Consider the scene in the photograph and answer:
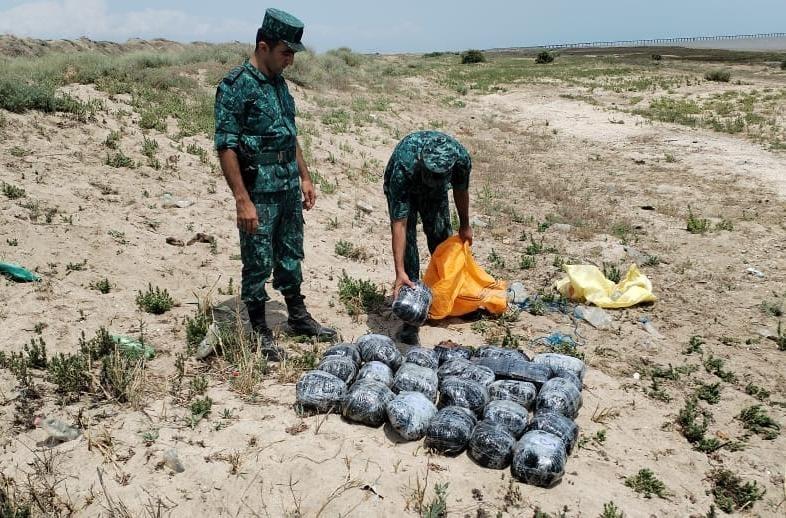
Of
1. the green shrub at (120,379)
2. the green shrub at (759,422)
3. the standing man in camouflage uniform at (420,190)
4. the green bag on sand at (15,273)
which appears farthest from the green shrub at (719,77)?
the green shrub at (120,379)

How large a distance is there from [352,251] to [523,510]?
395 centimetres

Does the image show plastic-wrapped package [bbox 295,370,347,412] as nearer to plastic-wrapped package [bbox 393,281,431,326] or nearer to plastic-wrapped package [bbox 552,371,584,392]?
plastic-wrapped package [bbox 393,281,431,326]

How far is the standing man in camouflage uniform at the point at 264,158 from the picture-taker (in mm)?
3506

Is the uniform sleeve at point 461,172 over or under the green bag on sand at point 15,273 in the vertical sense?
over

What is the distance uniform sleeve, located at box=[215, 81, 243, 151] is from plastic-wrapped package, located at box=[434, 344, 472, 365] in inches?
77.2

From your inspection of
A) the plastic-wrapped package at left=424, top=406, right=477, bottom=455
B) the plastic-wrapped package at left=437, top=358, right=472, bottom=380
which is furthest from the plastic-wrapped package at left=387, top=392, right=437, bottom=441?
the plastic-wrapped package at left=437, top=358, right=472, bottom=380

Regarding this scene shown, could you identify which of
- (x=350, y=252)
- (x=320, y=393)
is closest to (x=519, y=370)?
(x=320, y=393)

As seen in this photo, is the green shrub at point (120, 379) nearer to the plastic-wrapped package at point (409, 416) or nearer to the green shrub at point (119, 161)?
the plastic-wrapped package at point (409, 416)

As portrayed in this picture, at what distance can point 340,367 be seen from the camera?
3.67m

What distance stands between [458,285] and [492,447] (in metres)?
1.83

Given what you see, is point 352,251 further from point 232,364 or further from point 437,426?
point 437,426

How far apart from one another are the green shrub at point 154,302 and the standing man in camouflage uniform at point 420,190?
73.3 inches

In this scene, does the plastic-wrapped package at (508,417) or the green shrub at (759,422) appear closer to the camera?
the plastic-wrapped package at (508,417)

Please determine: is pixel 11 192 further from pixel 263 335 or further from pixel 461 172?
pixel 461 172
